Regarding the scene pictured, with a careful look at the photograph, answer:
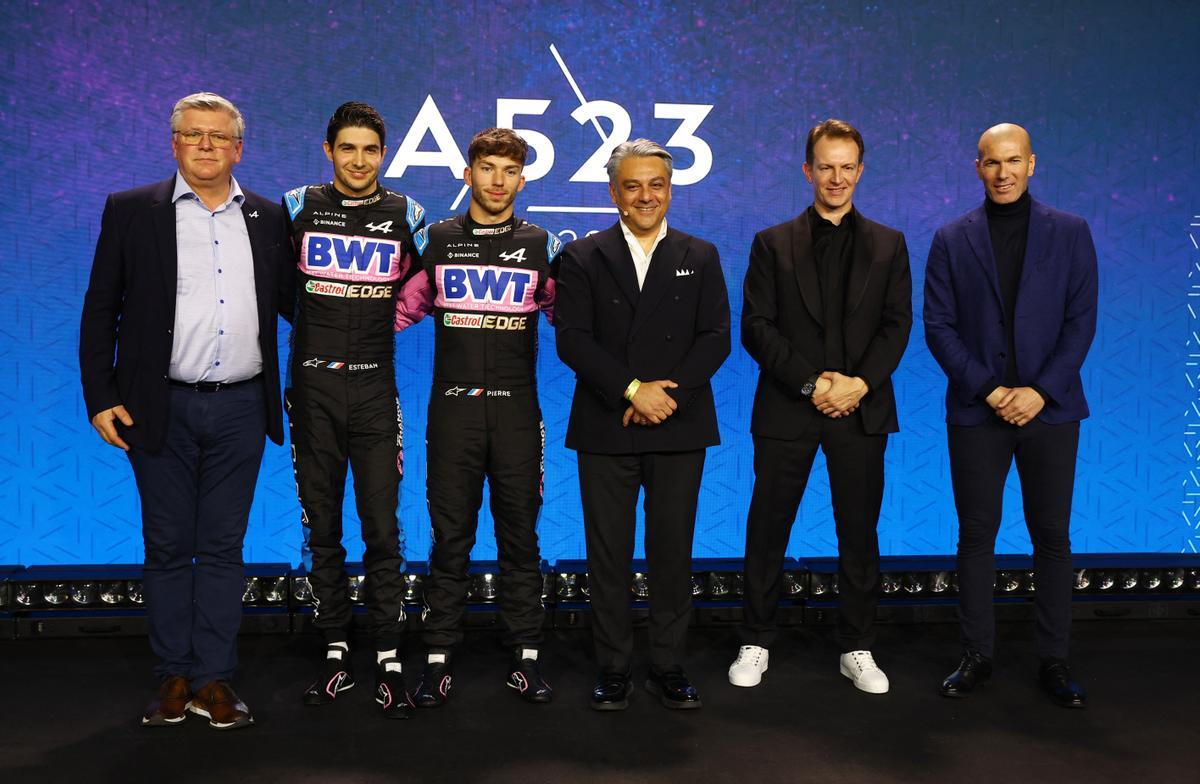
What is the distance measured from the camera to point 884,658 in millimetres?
3627

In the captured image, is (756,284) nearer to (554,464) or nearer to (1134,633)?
(554,464)

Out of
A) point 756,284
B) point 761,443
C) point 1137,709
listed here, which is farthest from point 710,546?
point 1137,709

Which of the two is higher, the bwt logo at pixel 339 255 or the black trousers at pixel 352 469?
the bwt logo at pixel 339 255

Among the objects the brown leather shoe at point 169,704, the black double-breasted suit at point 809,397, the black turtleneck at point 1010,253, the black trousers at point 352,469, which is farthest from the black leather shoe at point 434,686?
the black turtleneck at point 1010,253

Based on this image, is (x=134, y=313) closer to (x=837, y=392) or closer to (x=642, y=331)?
(x=642, y=331)

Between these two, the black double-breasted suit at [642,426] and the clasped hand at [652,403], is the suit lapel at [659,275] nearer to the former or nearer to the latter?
the black double-breasted suit at [642,426]

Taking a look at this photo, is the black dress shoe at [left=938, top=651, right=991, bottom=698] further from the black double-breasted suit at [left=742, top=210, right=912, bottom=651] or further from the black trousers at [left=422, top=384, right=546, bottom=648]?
the black trousers at [left=422, top=384, right=546, bottom=648]

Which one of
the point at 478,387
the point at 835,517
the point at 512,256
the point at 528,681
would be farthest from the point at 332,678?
the point at 835,517

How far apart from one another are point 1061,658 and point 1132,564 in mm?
1084

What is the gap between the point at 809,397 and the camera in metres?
3.30

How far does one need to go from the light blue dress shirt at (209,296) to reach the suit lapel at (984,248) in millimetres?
2267

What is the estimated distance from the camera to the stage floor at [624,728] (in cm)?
270

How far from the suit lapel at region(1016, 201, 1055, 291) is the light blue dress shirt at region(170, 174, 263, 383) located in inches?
94.4

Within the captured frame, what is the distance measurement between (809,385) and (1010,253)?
786 mm
